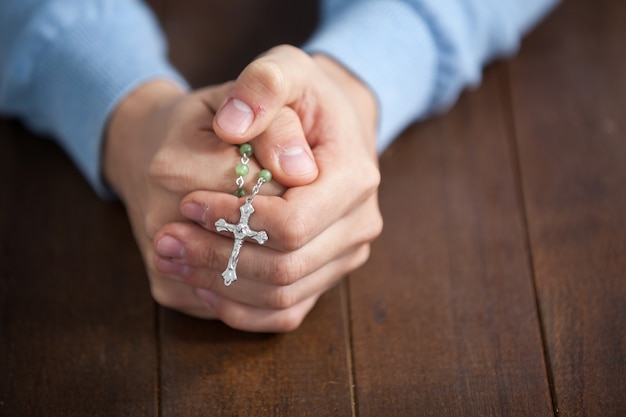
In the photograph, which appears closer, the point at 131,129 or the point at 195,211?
the point at 195,211

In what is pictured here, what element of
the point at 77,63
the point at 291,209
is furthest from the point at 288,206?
the point at 77,63

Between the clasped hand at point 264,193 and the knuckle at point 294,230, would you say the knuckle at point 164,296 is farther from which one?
the knuckle at point 294,230

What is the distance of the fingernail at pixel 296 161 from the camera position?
0.63m

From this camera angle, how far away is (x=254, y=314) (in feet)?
2.20

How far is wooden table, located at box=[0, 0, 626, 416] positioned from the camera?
66 cm

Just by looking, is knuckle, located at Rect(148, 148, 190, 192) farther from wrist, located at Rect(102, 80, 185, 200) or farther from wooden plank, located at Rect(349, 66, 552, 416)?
wooden plank, located at Rect(349, 66, 552, 416)

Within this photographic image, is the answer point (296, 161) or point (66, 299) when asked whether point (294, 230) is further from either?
point (66, 299)

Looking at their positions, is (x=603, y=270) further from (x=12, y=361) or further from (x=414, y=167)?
(x=12, y=361)

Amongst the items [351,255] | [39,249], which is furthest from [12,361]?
[351,255]

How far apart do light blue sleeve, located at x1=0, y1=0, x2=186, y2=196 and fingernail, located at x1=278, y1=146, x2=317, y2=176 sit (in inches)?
9.0

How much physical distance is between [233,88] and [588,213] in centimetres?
41

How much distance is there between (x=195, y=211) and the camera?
0.63 m

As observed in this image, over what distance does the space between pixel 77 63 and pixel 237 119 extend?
0.27 metres

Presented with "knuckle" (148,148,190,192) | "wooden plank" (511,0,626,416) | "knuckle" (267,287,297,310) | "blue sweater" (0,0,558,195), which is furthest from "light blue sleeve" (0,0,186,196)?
"wooden plank" (511,0,626,416)
